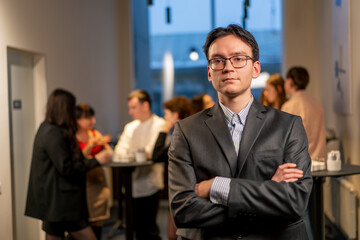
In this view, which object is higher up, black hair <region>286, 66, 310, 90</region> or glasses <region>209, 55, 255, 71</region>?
black hair <region>286, 66, 310, 90</region>

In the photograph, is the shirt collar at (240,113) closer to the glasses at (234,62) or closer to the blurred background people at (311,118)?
the glasses at (234,62)

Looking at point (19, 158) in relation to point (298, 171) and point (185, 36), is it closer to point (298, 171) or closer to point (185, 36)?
point (298, 171)

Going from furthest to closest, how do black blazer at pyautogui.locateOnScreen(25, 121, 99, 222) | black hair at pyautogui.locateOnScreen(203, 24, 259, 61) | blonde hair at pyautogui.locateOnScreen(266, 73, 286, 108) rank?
blonde hair at pyautogui.locateOnScreen(266, 73, 286, 108), black blazer at pyautogui.locateOnScreen(25, 121, 99, 222), black hair at pyautogui.locateOnScreen(203, 24, 259, 61)

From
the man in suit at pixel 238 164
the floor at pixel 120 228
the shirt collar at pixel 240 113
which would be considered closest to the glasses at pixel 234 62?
the man in suit at pixel 238 164

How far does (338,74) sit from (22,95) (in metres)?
3.36

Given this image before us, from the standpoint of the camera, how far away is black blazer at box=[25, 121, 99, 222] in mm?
3328

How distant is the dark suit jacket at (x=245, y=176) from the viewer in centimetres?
165

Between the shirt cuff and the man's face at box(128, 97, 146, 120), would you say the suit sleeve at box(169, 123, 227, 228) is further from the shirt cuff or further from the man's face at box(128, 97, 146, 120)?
the man's face at box(128, 97, 146, 120)

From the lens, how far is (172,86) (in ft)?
27.0

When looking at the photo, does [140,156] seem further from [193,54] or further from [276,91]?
[193,54]

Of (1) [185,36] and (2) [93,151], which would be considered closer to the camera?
(2) [93,151]

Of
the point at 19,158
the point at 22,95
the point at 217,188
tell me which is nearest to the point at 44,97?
the point at 22,95

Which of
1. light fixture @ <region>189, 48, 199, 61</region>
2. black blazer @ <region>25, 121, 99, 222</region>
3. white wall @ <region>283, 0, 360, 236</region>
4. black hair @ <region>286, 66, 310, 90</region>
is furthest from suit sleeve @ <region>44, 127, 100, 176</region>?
light fixture @ <region>189, 48, 199, 61</region>

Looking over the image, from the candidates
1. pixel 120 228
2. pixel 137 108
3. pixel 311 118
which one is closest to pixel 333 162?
pixel 311 118
